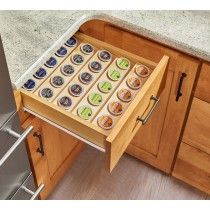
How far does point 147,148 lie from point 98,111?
1.80 ft

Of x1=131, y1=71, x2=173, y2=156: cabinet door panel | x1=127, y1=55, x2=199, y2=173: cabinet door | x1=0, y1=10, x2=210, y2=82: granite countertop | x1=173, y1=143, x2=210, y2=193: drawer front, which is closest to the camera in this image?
x1=0, y1=10, x2=210, y2=82: granite countertop

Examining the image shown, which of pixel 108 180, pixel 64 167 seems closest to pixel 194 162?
pixel 108 180

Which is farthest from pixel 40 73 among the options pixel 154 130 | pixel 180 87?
pixel 154 130

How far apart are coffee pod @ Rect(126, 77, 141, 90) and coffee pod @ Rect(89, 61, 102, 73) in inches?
3.4

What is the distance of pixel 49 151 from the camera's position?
4.33 feet

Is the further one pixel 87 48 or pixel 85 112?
pixel 87 48

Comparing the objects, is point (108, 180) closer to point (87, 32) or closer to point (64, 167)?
point (64, 167)

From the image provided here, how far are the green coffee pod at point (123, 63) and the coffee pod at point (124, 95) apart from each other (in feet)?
0.27

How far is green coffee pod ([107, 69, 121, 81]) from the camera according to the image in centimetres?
111

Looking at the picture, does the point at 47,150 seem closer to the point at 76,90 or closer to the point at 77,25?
the point at 76,90

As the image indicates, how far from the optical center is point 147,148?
155cm

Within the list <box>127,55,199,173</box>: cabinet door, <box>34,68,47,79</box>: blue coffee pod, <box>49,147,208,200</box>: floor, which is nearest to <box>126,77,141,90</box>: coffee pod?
<box>127,55,199,173</box>: cabinet door

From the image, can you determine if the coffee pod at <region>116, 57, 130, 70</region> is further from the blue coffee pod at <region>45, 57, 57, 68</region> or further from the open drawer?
the blue coffee pod at <region>45, 57, 57, 68</region>

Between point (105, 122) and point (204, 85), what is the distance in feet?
0.99
